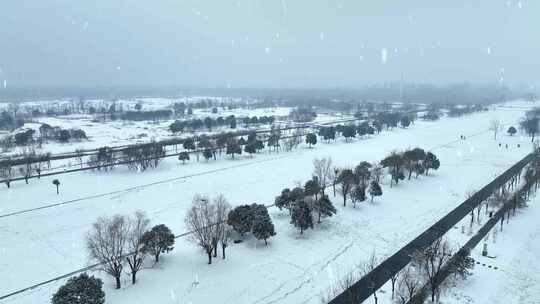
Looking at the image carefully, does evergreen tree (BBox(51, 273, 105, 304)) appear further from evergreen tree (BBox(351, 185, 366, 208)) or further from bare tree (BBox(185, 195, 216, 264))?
evergreen tree (BBox(351, 185, 366, 208))

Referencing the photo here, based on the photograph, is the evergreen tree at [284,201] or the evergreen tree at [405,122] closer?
the evergreen tree at [284,201]

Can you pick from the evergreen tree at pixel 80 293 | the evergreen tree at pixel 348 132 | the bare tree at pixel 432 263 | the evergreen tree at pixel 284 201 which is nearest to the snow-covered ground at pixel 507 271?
the bare tree at pixel 432 263

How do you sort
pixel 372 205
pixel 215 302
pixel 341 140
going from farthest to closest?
pixel 341 140, pixel 372 205, pixel 215 302

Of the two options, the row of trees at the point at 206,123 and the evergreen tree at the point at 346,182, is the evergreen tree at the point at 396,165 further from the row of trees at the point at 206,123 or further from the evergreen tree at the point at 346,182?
the row of trees at the point at 206,123

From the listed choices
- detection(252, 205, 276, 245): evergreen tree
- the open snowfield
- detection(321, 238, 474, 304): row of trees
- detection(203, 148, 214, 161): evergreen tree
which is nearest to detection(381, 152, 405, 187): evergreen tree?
the open snowfield

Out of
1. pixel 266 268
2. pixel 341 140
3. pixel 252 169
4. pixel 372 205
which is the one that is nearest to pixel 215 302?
pixel 266 268

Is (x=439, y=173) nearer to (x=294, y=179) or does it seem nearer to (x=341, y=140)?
(x=294, y=179)
